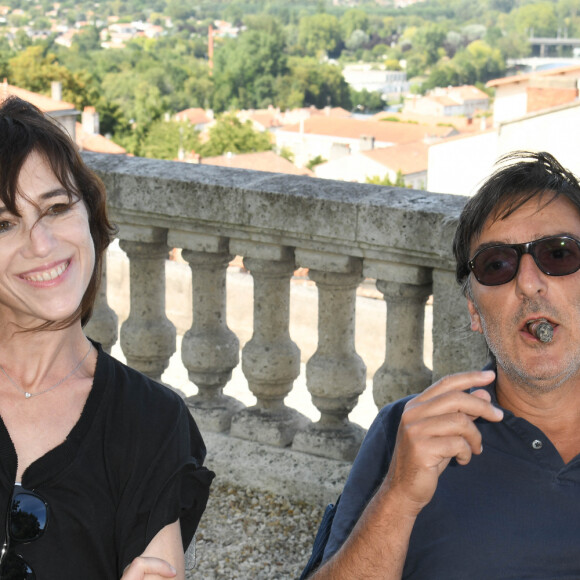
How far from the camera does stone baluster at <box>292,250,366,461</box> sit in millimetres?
3064

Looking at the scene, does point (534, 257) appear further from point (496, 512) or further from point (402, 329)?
point (402, 329)

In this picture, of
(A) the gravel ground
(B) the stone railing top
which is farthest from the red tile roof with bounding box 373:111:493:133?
(A) the gravel ground

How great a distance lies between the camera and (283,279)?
3.21 m

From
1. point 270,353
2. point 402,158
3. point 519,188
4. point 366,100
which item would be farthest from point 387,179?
point 366,100

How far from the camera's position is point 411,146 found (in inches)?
2768

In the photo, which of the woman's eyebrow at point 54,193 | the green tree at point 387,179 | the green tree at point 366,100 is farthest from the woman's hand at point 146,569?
the green tree at point 366,100

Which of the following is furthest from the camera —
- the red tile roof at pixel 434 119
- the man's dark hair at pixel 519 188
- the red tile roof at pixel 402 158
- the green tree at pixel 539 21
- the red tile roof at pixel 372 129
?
the green tree at pixel 539 21

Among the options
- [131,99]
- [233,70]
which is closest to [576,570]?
[131,99]

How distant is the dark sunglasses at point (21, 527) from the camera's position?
1.79 metres

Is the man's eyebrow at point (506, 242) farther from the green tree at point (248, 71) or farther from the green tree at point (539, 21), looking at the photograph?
the green tree at point (539, 21)

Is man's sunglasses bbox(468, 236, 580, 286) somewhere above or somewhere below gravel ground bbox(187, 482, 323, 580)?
above

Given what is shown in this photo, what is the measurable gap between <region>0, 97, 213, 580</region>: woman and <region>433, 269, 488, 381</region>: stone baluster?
1075 mm

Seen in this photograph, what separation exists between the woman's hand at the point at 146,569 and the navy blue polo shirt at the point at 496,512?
0.36 m

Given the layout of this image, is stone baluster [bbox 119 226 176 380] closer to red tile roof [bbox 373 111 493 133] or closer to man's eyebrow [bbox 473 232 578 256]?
man's eyebrow [bbox 473 232 578 256]
